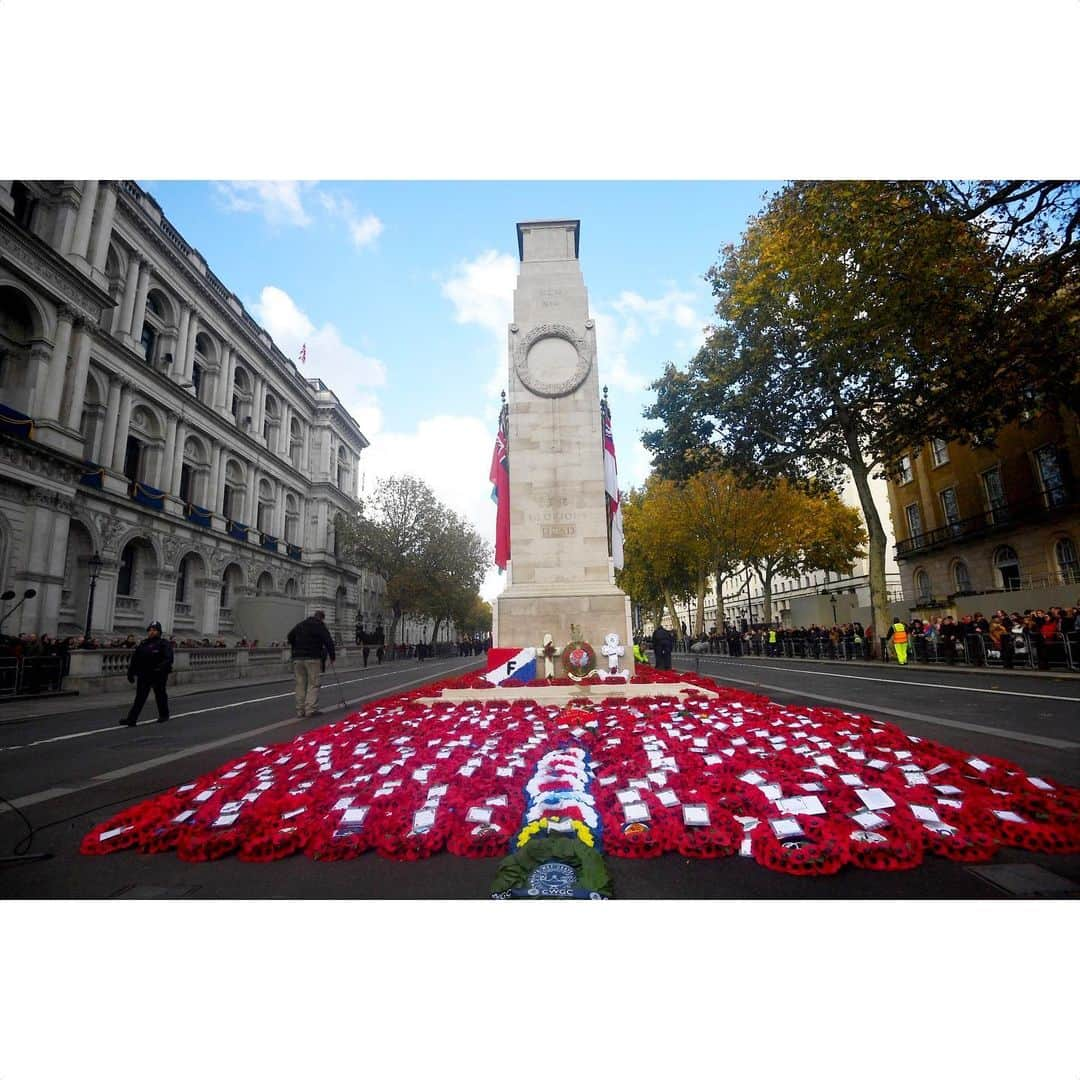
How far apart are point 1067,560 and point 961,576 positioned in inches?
274

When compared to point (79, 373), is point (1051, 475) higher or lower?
lower

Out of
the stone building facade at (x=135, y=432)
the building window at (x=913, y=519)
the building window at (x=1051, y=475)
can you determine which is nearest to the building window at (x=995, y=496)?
the building window at (x=1051, y=475)

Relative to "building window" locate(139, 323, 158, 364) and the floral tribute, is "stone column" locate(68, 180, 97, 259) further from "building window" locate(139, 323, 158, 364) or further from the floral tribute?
the floral tribute

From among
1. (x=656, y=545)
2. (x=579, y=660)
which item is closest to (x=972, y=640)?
(x=579, y=660)

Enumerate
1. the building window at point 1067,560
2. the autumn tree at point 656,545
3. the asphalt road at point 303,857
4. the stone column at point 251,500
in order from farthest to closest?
the autumn tree at point 656,545, the stone column at point 251,500, the building window at point 1067,560, the asphalt road at point 303,857

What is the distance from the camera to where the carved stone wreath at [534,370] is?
39.5 feet

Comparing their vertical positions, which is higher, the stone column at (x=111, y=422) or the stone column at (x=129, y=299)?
the stone column at (x=129, y=299)

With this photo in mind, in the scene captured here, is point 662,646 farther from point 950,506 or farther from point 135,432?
point 135,432

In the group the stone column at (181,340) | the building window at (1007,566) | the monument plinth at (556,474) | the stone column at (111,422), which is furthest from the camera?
the stone column at (181,340)

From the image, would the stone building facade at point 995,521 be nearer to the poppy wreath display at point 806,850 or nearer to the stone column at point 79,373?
the poppy wreath display at point 806,850

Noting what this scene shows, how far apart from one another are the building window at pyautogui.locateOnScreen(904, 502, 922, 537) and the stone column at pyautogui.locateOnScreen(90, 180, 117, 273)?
143ft

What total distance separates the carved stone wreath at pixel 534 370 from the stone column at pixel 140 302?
25595 millimetres

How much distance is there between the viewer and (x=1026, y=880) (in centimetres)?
280

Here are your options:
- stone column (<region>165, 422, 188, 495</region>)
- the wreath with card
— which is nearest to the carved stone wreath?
the wreath with card
